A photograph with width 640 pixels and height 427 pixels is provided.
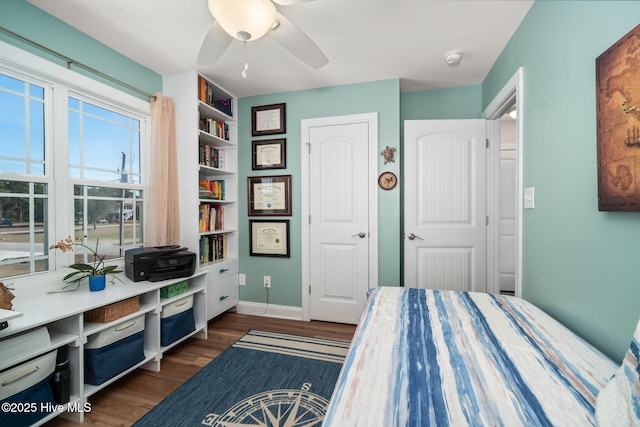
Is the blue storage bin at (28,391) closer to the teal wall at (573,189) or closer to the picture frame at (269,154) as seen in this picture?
the picture frame at (269,154)

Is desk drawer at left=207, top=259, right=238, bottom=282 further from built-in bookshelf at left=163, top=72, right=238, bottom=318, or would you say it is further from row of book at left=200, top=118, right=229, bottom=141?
row of book at left=200, top=118, right=229, bottom=141

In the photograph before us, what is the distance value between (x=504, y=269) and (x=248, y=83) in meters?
3.89

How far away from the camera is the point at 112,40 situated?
1994 mm

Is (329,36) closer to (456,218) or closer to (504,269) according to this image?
(456,218)

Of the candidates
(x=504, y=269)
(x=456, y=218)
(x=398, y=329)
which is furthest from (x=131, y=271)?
(x=504, y=269)

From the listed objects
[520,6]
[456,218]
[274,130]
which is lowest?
[456,218]

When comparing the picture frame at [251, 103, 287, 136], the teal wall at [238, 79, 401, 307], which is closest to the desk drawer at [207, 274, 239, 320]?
the teal wall at [238, 79, 401, 307]

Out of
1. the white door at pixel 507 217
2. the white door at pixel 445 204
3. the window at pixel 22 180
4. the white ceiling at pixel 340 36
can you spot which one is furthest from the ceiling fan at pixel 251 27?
the white door at pixel 507 217

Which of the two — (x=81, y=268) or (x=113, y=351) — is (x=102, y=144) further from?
(x=113, y=351)

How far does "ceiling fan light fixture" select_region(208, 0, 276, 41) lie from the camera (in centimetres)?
128

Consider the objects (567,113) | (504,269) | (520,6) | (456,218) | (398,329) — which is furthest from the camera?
(504,269)

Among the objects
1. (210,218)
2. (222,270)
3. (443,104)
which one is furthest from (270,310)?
(443,104)

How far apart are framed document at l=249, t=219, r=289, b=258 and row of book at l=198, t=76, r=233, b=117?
4.24 ft

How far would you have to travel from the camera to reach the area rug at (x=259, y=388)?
4.85 ft
